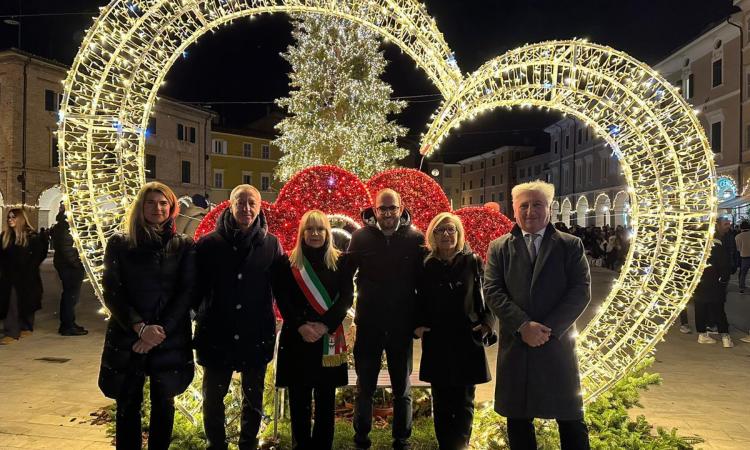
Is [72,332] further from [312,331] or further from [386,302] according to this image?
[386,302]

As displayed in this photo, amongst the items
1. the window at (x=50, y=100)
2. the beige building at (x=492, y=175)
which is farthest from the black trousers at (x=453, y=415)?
the beige building at (x=492, y=175)

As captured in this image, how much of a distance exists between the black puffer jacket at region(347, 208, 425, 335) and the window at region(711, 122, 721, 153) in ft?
89.3

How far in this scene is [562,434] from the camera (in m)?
3.10

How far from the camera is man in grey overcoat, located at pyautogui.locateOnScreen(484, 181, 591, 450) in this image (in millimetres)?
2980

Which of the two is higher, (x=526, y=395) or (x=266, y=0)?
(x=266, y=0)

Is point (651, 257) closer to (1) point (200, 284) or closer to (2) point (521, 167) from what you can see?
A: (1) point (200, 284)

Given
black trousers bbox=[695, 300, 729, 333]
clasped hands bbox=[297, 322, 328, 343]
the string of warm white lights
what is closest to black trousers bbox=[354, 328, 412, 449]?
clasped hands bbox=[297, 322, 328, 343]

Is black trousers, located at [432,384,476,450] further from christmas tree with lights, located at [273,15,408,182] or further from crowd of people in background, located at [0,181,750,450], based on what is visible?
christmas tree with lights, located at [273,15,408,182]

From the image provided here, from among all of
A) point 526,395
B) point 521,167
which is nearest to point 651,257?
point 526,395

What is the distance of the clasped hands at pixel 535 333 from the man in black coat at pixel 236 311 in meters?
1.55

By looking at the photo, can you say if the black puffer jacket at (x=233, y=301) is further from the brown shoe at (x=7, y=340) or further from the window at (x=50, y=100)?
the window at (x=50, y=100)

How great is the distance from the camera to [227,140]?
1674 inches

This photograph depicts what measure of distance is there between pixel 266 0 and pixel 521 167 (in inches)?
2399

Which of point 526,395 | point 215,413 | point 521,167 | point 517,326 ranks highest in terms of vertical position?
point 521,167
